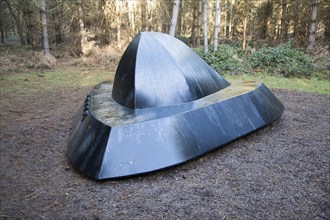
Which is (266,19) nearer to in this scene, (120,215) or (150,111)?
(150,111)

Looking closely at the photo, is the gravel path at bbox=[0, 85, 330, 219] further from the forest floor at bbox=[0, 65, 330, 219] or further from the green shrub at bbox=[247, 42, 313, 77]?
the green shrub at bbox=[247, 42, 313, 77]

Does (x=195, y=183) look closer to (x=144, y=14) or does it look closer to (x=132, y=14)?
(x=132, y=14)

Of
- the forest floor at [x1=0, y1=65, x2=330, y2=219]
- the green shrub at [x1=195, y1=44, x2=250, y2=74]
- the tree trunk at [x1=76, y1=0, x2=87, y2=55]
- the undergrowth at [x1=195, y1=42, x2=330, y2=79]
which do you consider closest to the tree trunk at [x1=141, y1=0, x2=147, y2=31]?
the tree trunk at [x1=76, y1=0, x2=87, y2=55]

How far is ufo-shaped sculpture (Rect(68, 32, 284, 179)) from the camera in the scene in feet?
13.3

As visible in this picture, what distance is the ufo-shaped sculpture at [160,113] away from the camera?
406 centimetres

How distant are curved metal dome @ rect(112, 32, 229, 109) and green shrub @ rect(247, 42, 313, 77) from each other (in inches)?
281

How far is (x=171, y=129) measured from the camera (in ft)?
14.0

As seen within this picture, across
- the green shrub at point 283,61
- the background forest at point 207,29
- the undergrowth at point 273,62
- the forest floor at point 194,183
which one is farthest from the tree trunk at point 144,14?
the forest floor at point 194,183

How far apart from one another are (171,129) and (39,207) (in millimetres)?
1959

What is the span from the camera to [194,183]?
395cm

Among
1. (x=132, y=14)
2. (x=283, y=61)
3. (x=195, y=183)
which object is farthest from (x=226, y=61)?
(x=195, y=183)

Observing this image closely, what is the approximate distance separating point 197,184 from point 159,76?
2092mm

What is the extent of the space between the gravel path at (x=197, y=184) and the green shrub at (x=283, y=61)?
637 centimetres

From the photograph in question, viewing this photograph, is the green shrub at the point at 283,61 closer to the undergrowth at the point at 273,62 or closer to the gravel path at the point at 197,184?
the undergrowth at the point at 273,62
